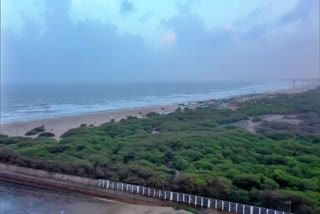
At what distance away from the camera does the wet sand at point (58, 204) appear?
45.8 feet

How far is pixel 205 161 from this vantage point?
1875 cm

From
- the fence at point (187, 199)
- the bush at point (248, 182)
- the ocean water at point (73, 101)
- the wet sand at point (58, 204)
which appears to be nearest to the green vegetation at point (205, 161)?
the bush at point (248, 182)

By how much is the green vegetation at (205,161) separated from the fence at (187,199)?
42 centimetres

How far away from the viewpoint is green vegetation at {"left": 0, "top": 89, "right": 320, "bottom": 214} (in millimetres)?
14180

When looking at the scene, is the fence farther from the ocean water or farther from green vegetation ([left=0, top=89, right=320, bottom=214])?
the ocean water

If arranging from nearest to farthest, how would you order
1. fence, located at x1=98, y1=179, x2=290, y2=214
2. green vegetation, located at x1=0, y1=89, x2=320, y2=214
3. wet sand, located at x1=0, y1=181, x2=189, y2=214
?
fence, located at x1=98, y1=179, x2=290, y2=214
wet sand, located at x1=0, y1=181, x2=189, y2=214
green vegetation, located at x1=0, y1=89, x2=320, y2=214

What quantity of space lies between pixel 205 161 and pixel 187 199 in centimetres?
489

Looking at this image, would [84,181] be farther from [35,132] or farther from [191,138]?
[35,132]

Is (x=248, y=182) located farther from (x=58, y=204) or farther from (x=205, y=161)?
(x=58, y=204)

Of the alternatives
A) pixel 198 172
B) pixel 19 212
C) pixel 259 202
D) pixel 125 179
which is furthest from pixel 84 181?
pixel 259 202

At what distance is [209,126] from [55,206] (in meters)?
23.1

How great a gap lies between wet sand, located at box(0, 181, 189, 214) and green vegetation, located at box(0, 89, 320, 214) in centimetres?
174

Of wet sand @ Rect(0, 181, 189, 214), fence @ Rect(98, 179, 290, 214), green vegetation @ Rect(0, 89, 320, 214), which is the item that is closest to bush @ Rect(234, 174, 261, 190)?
green vegetation @ Rect(0, 89, 320, 214)

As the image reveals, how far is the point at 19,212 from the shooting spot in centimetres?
1394
